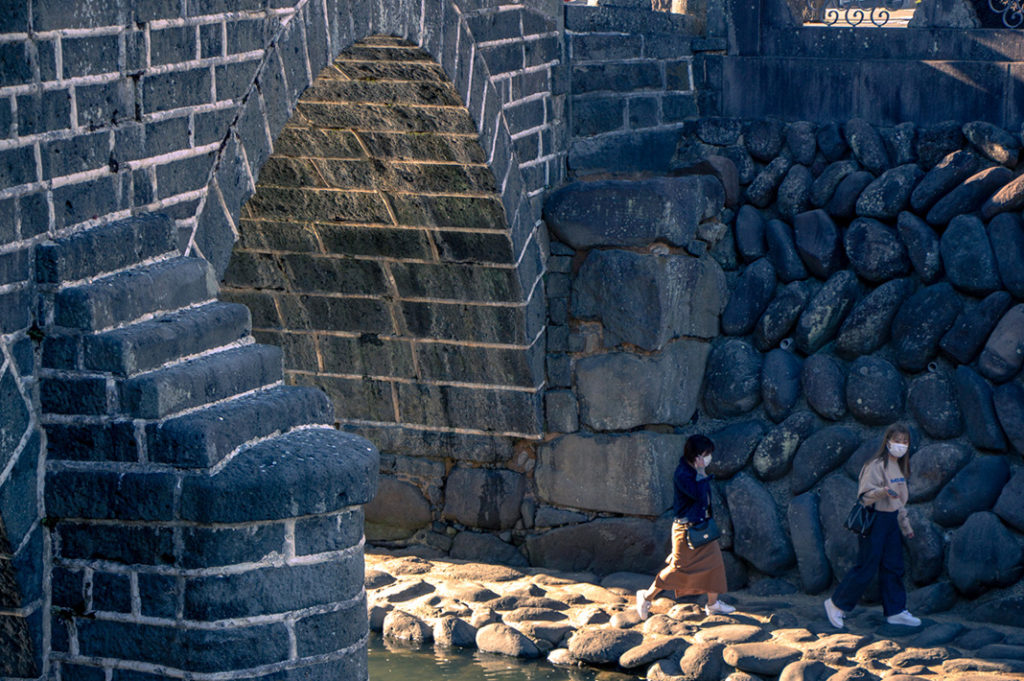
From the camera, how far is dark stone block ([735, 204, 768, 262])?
815cm

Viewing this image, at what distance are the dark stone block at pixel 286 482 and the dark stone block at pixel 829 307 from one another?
4.32 metres

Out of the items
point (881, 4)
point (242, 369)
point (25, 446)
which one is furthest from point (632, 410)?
point (25, 446)

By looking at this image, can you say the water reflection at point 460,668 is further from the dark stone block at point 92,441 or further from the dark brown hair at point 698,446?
the dark stone block at point 92,441

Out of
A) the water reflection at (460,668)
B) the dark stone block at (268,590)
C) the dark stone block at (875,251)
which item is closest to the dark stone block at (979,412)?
the dark stone block at (875,251)

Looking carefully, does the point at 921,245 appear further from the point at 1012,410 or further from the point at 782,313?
the point at 1012,410

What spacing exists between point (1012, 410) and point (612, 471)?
2.14 m

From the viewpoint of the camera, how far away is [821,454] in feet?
25.0

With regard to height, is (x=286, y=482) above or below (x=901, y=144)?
below

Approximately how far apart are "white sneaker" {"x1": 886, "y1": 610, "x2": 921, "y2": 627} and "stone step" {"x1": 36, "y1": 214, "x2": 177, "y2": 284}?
4.26 metres

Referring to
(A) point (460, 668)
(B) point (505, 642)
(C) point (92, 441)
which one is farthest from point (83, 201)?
(B) point (505, 642)

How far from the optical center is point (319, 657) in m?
3.88

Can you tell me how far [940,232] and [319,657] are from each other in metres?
4.94

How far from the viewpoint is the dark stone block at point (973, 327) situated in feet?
24.1

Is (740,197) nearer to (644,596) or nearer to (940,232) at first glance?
(940,232)
